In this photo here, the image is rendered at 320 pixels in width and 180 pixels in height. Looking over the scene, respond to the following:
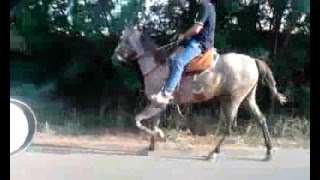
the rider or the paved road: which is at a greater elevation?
the rider

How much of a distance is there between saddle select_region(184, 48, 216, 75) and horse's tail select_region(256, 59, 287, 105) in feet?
0.68

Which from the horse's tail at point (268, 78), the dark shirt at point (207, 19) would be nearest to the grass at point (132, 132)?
the horse's tail at point (268, 78)

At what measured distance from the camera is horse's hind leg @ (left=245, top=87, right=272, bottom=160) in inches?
Result: 107

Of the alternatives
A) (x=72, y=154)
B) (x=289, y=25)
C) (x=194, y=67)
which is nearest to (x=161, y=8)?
(x=194, y=67)

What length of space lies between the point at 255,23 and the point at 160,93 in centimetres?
51

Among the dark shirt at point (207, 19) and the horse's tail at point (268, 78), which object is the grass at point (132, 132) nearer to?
the horse's tail at point (268, 78)

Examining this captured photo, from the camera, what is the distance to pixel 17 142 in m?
2.63

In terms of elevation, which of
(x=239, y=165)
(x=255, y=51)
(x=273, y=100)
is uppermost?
(x=255, y=51)

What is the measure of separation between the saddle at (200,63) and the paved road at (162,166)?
0.37 meters

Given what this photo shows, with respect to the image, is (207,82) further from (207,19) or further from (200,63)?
(207,19)

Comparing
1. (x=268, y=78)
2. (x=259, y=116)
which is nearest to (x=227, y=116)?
(x=259, y=116)

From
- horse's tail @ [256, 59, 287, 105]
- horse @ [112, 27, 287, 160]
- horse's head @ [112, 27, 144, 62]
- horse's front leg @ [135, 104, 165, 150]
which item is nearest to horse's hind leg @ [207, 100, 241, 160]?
horse @ [112, 27, 287, 160]

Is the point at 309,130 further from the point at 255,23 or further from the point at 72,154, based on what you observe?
the point at 72,154

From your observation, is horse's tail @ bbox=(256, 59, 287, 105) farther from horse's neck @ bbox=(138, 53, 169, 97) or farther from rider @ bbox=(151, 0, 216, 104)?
horse's neck @ bbox=(138, 53, 169, 97)
